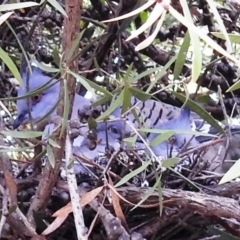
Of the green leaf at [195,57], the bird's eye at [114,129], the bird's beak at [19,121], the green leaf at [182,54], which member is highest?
the green leaf at [195,57]

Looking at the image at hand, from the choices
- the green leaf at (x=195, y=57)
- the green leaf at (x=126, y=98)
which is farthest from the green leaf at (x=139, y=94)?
the green leaf at (x=195, y=57)

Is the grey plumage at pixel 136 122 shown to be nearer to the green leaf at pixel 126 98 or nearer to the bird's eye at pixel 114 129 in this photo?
the bird's eye at pixel 114 129

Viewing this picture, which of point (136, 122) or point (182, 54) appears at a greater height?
point (182, 54)

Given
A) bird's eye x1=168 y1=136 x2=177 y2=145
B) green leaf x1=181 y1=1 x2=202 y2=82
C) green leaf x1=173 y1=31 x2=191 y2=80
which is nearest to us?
green leaf x1=181 y1=1 x2=202 y2=82

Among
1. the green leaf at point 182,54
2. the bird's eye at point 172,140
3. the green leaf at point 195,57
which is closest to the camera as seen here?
the green leaf at point 195,57

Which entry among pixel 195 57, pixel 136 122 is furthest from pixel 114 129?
pixel 195 57

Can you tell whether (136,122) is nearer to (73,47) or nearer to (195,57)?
(73,47)

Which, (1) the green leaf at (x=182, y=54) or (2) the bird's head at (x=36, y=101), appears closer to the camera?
(1) the green leaf at (x=182, y=54)

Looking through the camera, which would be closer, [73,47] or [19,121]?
[73,47]

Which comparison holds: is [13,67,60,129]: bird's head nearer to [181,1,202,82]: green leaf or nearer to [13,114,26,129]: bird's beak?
[13,114,26,129]: bird's beak

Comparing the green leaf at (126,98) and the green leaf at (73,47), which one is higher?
the green leaf at (73,47)

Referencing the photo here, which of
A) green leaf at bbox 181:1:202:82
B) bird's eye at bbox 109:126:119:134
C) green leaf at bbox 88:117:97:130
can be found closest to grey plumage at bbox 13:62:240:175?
bird's eye at bbox 109:126:119:134

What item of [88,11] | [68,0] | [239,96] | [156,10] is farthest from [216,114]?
[156,10]
